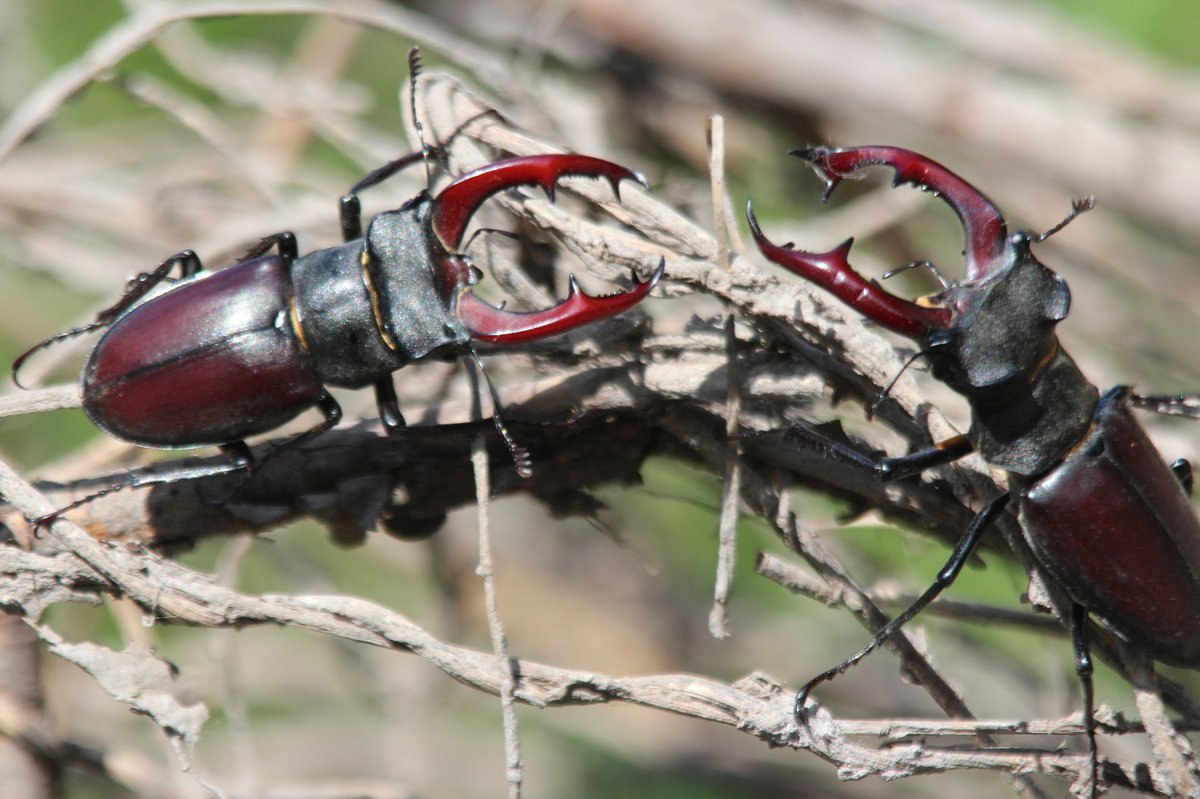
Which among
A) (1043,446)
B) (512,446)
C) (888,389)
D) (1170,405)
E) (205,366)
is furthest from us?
(205,366)

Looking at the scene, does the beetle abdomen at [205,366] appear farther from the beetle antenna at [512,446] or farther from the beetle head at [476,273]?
the beetle antenna at [512,446]

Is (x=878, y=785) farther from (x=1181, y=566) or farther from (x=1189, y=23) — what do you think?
(x=1189, y=23)

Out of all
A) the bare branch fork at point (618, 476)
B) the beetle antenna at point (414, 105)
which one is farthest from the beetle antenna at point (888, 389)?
the beetle antenna at point (414, 105)

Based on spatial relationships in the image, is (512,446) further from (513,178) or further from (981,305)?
(981,305)

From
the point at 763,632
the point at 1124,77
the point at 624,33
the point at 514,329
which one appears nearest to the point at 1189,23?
the point at 1124,77

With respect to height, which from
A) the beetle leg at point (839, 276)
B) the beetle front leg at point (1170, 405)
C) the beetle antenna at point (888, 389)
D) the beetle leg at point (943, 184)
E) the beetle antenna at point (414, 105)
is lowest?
the beetle antenna at point (888, 389)

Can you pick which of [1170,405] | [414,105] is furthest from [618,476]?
[1170,405]

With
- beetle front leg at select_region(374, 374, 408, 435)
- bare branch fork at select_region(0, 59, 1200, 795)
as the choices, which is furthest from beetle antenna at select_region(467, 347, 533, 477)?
beetle front leg at select_region(374, 374, 408, 435)

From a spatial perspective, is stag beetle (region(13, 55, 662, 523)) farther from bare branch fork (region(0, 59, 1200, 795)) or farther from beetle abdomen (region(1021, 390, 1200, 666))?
beetle abdomen (region(1021, 390, 1200, 666))
